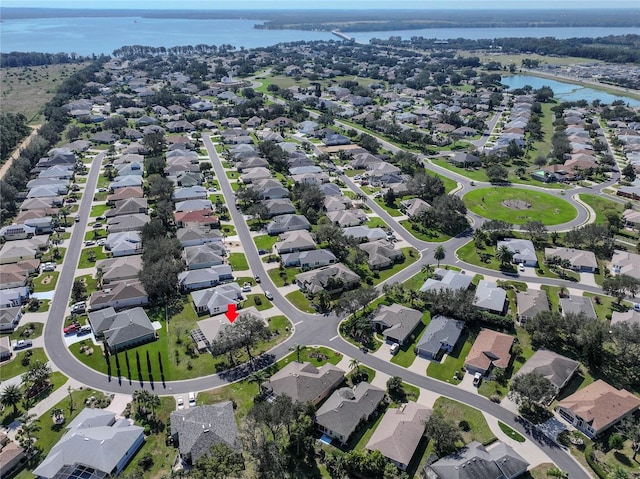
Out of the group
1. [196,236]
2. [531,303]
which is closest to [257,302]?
[196,236]

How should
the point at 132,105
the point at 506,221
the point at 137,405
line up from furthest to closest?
the point at 132,105, the point at 506,221, the point at 137,405

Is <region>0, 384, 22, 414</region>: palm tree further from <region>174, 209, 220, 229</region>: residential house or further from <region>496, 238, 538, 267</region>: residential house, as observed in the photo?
<region>496, 238, 538, 267</region>: residential house

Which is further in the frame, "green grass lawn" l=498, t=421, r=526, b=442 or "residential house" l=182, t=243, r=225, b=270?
"residential house" l=182, t=243, r=225, b=270

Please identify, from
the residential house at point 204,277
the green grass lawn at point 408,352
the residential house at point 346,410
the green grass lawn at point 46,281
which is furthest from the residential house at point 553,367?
the green grass lawn at point 46,281

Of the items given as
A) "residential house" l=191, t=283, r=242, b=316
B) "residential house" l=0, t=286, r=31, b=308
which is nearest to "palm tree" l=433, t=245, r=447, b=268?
"residential house" l=191, t=283, r=242, b=316

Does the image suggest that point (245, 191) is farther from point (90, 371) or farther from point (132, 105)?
point (132, 105)

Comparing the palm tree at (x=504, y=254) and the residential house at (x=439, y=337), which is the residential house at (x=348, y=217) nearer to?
the palm tree at (x=504, y=254)

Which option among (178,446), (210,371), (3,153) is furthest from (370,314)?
(3,153)

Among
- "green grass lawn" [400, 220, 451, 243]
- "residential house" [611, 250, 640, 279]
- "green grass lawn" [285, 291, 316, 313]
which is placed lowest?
"green grass lawn" [400, 220, 451, 243]
